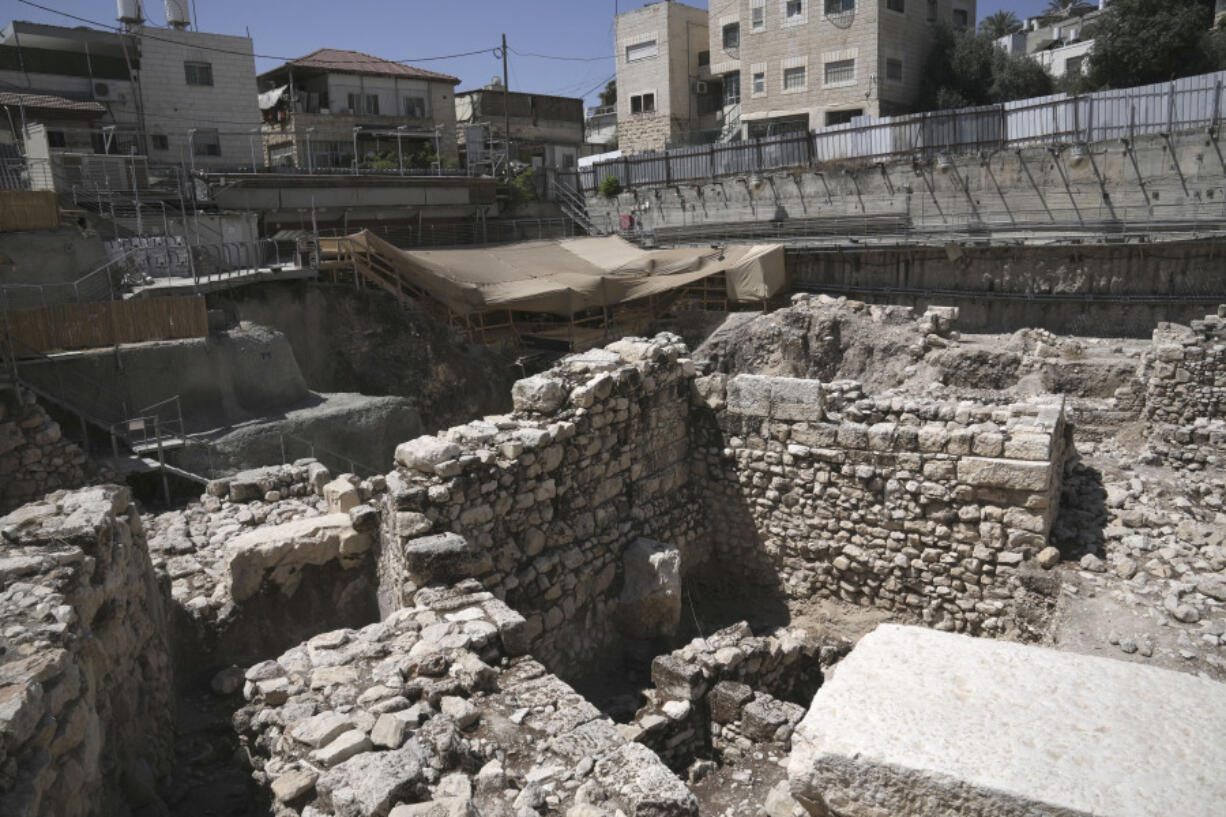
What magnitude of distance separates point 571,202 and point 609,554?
23825 millimetres

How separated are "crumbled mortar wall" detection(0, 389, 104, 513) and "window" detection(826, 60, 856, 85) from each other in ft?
91.2

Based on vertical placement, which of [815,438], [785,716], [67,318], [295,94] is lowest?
[785,716]

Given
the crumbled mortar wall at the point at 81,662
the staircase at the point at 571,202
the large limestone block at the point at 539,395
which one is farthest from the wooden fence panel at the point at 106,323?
the staircase at the point at 571,202

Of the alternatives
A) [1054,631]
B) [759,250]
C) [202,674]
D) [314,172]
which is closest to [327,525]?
[202,674]

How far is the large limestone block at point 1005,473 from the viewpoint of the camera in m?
6.69

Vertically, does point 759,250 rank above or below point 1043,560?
above

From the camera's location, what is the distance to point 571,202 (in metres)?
29.5

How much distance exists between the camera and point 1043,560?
6.81 metres

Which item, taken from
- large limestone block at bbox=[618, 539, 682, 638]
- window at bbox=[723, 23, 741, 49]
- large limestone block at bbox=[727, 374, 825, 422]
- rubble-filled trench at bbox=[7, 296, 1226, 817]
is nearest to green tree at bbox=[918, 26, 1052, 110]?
window at bbox=[723, 23, 741, 49]

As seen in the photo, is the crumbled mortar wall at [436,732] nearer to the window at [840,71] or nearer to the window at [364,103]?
the window at [364,103]

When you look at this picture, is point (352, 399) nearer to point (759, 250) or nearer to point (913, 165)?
point (759, 250)

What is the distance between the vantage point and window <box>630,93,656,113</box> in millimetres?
37094

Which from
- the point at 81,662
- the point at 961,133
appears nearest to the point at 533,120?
the point at 961,133

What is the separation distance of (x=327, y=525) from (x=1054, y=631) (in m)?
5.98
